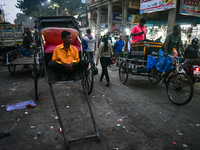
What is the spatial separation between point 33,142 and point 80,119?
1091 millimetres

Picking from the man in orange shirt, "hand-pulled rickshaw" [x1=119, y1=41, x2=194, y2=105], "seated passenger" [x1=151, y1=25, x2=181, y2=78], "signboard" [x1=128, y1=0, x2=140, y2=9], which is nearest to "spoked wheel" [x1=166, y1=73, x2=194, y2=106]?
"hand-pulled rickshaw" [x1=119, y1=41, x2=194, y2=105]

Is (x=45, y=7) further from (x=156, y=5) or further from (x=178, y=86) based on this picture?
(x=178, y=86)

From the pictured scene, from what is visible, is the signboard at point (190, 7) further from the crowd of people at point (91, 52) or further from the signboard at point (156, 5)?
the crowd of people at point (91, 52)

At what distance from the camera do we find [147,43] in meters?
5.11

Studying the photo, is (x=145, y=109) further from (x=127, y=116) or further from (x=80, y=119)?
(x=80, y=119)

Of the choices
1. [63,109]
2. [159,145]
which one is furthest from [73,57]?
[159,145]

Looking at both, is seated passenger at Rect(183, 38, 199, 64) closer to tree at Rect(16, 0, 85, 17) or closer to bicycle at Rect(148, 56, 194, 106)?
bicycle at Rect(148, 56, 194, 106)

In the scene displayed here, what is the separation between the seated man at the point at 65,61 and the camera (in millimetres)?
3382

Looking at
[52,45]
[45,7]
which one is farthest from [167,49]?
[45,7]

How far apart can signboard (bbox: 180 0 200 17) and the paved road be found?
24.5ft

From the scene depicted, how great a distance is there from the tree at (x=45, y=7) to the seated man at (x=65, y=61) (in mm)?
34519

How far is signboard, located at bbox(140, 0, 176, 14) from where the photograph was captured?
9.94m

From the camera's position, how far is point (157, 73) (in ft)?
→ 16.8

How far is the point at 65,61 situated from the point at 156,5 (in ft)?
33.2
